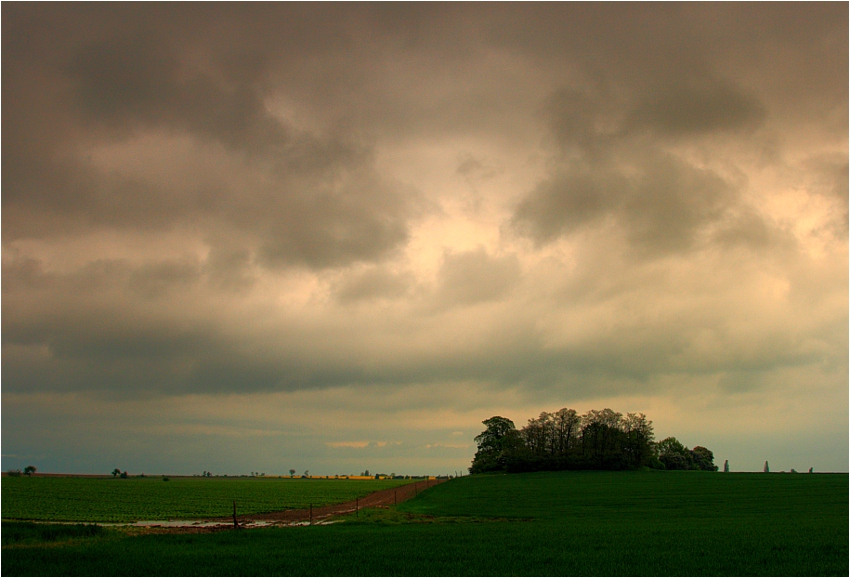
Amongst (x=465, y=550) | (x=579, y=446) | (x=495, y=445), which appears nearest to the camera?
(x=465, y=550)

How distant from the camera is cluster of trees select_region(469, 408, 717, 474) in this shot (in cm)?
15688

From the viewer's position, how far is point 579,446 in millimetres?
165250

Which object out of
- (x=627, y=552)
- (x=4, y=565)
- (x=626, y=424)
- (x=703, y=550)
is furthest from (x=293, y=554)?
(x=626, y=424)

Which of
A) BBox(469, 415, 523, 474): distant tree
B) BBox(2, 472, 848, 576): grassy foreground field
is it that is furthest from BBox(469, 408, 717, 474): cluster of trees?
BBox(2, 472, 848, 576): grassy foreground field

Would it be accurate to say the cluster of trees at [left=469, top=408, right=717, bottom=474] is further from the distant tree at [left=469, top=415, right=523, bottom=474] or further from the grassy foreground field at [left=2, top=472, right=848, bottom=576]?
the grassy foreground field at [left=2, top=472, right=848, bottom=576]

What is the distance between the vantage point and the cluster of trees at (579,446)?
157 meters

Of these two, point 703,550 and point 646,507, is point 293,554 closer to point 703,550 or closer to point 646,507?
point 703,550

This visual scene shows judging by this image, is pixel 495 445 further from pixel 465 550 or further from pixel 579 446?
pixel 465 550

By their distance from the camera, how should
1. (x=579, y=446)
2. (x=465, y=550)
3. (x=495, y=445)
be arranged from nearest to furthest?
(x=465, y=550), (x=579, y=446), (x=495, y=445)

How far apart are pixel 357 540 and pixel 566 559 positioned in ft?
37.9

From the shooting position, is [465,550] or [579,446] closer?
[465,550]

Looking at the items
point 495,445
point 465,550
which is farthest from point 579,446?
point 465,550

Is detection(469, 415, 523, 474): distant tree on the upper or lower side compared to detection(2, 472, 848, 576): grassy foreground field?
lower

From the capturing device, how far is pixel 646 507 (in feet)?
188
